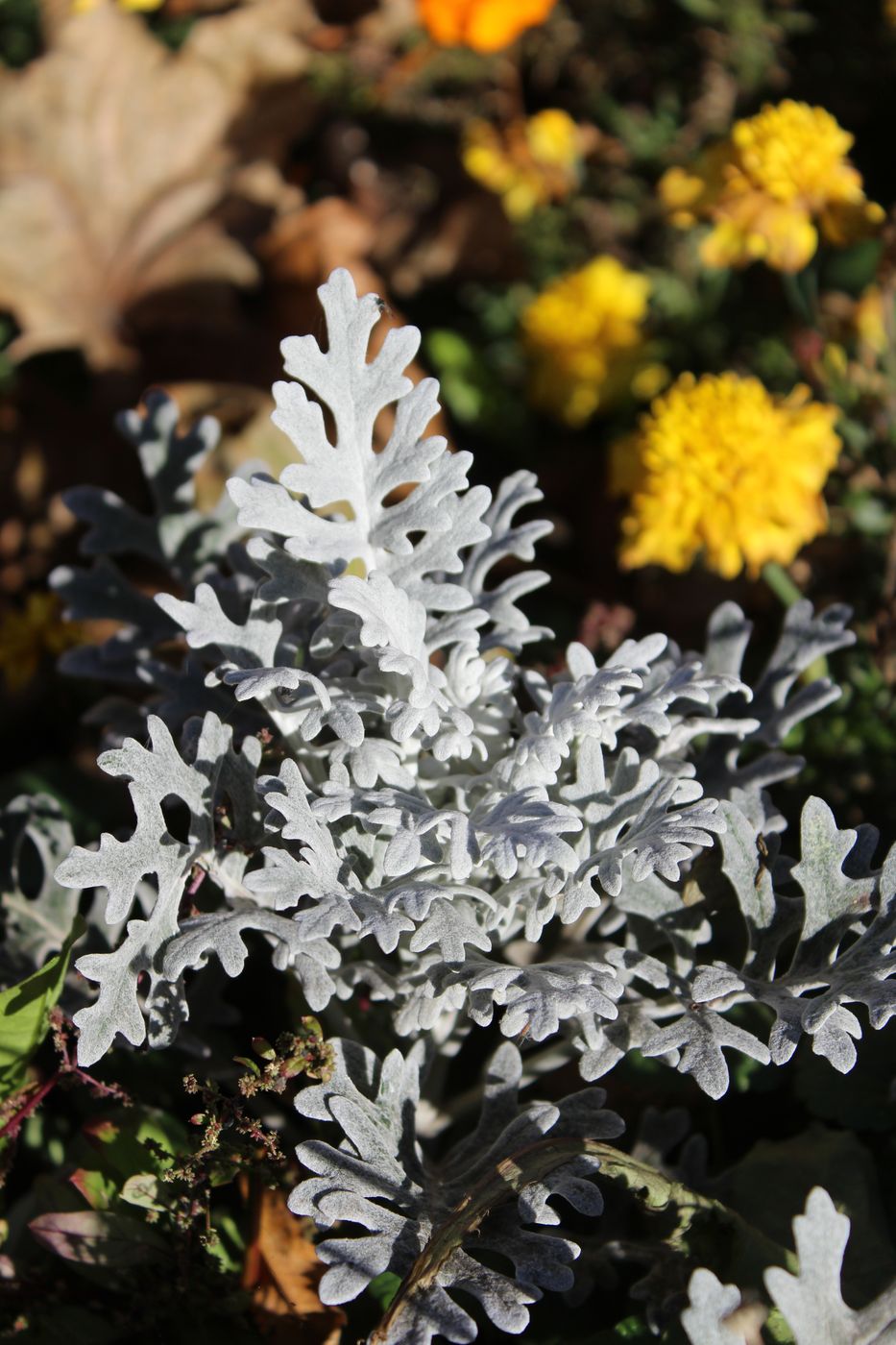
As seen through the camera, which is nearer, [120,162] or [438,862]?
A: [438,862]

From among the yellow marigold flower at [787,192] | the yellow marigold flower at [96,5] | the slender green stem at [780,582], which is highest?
the yellow marigold flower at [96,5]

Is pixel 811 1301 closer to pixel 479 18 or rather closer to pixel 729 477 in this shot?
pixel 729 477

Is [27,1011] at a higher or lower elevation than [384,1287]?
higher

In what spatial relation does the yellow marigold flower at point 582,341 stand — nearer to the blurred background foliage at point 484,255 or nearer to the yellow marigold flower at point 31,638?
the blurred background foliage at point 484,255

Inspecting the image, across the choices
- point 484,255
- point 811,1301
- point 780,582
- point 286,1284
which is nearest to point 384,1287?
point 286,1284

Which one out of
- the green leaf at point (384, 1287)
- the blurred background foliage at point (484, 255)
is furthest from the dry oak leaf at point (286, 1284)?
the blurred background foliage at point (484, 255)

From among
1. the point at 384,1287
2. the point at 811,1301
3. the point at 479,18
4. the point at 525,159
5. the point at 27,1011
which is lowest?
the point at 384,1287

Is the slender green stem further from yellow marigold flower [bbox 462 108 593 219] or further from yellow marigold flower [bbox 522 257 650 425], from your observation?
yellow marigold flower [bbox 462 108 593 219]
